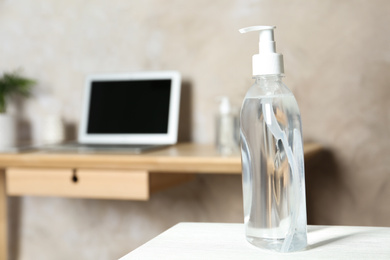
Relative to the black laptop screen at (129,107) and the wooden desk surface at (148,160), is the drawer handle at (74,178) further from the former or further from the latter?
the black laptop screen at (129,107)

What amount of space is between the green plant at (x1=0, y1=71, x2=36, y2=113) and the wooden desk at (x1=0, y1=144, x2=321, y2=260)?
1.34 feet

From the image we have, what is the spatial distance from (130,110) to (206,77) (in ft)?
0.90

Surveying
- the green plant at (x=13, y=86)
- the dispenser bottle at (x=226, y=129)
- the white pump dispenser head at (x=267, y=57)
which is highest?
the green plant at (x=13, y=86)

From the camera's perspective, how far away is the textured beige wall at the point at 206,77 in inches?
61.4

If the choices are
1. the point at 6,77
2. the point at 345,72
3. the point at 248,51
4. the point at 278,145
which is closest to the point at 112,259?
the point at 6,77

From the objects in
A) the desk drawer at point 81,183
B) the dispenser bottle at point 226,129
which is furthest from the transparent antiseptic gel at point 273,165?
the dispenser bottle at point 226,129

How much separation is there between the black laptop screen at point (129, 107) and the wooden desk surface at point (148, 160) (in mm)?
184

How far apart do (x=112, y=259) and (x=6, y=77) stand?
0.74 metres

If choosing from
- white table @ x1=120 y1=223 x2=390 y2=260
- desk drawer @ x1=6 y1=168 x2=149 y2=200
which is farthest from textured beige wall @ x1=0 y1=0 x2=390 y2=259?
white table @ x1=120 y1=223 x2=390 y2=260

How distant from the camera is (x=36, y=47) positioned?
189 centimetres

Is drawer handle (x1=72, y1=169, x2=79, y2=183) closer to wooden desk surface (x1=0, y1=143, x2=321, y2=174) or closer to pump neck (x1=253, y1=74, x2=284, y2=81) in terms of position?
wooden desk surface (x1=0, y1=143, x2=321, y2=174)

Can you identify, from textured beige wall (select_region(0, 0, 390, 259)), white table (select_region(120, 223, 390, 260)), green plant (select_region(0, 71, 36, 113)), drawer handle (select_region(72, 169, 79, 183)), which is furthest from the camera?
green plant (select_region(0, 71, 36, 113))

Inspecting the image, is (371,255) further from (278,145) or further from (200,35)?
(200,35)

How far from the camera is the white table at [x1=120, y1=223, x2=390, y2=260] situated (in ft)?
1.40
